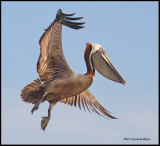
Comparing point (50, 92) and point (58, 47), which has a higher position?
point (58, 47)

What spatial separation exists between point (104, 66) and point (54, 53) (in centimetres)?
154

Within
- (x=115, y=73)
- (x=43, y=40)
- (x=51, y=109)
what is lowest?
(x=51, y=109)

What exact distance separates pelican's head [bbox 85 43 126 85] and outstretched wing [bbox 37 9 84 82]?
731 mm

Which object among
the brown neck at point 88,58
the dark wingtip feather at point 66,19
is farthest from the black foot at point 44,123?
the dark wingtip feather at point 66,19

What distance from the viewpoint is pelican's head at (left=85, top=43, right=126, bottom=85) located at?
47.6ft

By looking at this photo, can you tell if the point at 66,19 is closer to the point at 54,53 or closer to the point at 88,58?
the point at 54,53

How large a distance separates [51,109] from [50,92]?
81cm

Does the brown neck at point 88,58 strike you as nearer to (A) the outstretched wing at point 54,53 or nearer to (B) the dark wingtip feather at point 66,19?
(A) the outstretched wing at point 54,53

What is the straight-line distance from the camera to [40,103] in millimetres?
13953

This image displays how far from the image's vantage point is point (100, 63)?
14648mm

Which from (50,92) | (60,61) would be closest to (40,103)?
(50,92)

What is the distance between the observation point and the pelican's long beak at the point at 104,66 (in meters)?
14.5

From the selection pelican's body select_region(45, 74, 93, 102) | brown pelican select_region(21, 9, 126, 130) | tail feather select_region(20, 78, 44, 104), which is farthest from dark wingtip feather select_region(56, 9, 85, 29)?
tail feather select_region(20, 78, 44, 104)

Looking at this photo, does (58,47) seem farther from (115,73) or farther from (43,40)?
(115,73)
